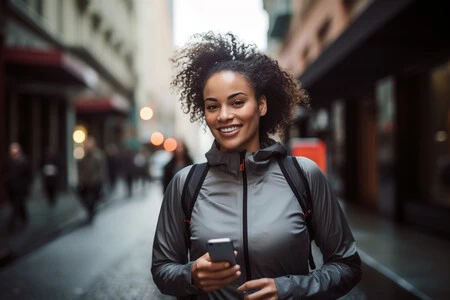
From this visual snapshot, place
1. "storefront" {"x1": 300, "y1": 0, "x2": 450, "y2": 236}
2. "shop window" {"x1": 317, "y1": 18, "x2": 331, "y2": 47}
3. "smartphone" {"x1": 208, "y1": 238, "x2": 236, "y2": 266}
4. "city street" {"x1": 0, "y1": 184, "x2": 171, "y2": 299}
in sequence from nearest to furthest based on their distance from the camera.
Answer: "smartphone" {"x1": 208, "y1": 238, "x2": 236, "y2": 266} → "city street" {"x1": 0, "y1": 184, "x2": 171, "y2": 299} → "storefront" {"x1": 300, "y1": 0, "x2": 450, "y2": 236} → "shop window" {"x1": 317, "y1": 18, "x2": 331, "y2": 47}

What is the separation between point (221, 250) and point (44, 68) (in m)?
15.3

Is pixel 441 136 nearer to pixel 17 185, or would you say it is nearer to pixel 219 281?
pixel 17 185

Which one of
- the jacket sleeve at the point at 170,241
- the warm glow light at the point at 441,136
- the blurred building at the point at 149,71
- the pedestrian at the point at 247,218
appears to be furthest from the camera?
the blurred building at the point at 149,71

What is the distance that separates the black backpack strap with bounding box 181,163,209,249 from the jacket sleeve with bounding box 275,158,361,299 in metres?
0.43

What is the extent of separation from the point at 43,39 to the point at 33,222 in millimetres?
9797

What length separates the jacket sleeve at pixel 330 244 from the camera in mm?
2096

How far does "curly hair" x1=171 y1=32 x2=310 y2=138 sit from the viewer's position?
2.29 metres

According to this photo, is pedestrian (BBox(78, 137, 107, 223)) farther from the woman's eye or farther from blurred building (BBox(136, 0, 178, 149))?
blurred building (BBox(136, 0, 178, 149))

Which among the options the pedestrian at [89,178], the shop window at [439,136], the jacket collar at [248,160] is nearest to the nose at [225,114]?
the jacket collar at [248,160]

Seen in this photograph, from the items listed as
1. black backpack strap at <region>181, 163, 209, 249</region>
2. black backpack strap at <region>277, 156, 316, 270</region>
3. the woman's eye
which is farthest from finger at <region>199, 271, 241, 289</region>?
the woman's eye

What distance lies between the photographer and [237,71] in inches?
87.7

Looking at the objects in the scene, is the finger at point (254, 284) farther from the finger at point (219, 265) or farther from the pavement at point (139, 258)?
the pavement at point (139, 258)

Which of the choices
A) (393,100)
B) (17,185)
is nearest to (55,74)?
(17,185)

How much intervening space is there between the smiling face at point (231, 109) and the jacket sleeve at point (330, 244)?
285 mm
